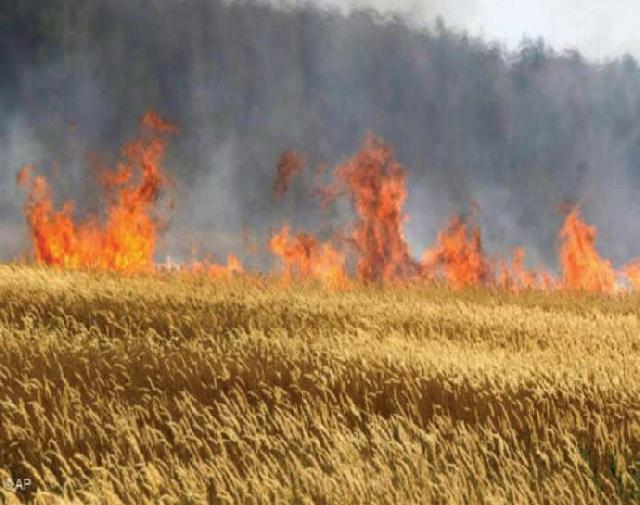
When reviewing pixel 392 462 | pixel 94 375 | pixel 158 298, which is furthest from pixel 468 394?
pixel 158 298

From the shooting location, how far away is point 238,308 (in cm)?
1791

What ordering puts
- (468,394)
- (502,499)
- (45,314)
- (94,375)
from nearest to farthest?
(502,499)
(468,394)
(94,375)
(45,314)

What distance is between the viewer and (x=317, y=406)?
9.20m

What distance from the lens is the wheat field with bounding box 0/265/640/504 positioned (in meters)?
6.33

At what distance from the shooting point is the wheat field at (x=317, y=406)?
633 cm

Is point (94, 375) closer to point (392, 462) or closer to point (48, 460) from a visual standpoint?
point (48, 460)

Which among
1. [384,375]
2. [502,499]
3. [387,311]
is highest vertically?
[387,311]

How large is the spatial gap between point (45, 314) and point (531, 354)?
903cm

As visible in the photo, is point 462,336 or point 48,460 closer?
point 48,460

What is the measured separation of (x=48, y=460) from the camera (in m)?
7.10

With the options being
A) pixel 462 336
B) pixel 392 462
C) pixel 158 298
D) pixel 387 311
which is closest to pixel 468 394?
pixel 392 462

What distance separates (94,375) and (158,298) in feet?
26.3

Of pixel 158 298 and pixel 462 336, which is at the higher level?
pixel 158 298

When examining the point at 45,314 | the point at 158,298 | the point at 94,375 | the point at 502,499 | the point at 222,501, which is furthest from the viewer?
the point at 158,298
